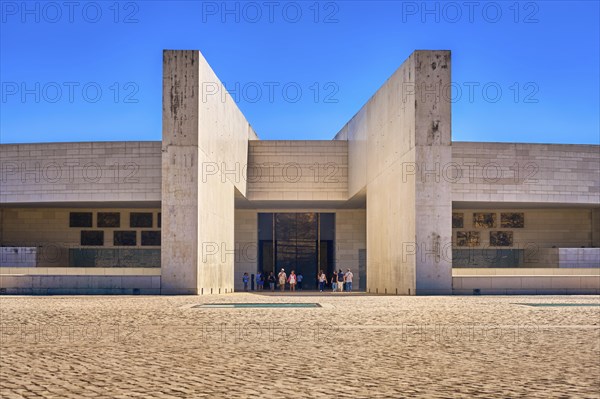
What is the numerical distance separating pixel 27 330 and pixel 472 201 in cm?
2503

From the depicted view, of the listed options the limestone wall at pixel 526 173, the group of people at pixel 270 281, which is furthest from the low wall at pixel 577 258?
the group of people at pixel 270 281

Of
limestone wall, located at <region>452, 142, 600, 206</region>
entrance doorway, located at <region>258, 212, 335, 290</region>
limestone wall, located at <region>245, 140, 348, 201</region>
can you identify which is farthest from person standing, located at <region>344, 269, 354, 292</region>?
limestone wall, located at <region>452, 142, 600, 206</region>

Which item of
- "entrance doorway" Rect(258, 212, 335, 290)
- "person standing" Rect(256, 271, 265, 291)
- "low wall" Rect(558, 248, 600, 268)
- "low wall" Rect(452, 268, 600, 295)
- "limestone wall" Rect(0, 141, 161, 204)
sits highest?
"limestone wall" Rect(0, 141, 161, 204)

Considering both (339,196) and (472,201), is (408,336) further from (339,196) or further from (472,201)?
(339,196)

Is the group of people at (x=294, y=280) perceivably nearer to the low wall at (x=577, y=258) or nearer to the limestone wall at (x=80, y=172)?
the limestone wall at (x=80, y=172)

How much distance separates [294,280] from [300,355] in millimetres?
26683

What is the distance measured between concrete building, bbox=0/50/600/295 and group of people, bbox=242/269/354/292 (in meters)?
1.04

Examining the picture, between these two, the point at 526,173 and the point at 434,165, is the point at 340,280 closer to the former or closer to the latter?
the point at 526,173

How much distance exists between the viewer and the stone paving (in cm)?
616

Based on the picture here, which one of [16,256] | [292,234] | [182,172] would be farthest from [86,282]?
[292,234]

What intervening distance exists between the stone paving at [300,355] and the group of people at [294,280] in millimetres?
20980

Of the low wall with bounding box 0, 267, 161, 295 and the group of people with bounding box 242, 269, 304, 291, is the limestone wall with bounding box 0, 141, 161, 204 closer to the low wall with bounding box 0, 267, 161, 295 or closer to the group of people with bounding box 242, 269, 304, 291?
the low wall with bounding box 0, 267, 161, 295

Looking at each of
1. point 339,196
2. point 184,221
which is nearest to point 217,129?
point 184,221

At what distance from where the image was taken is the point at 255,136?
140 feet
